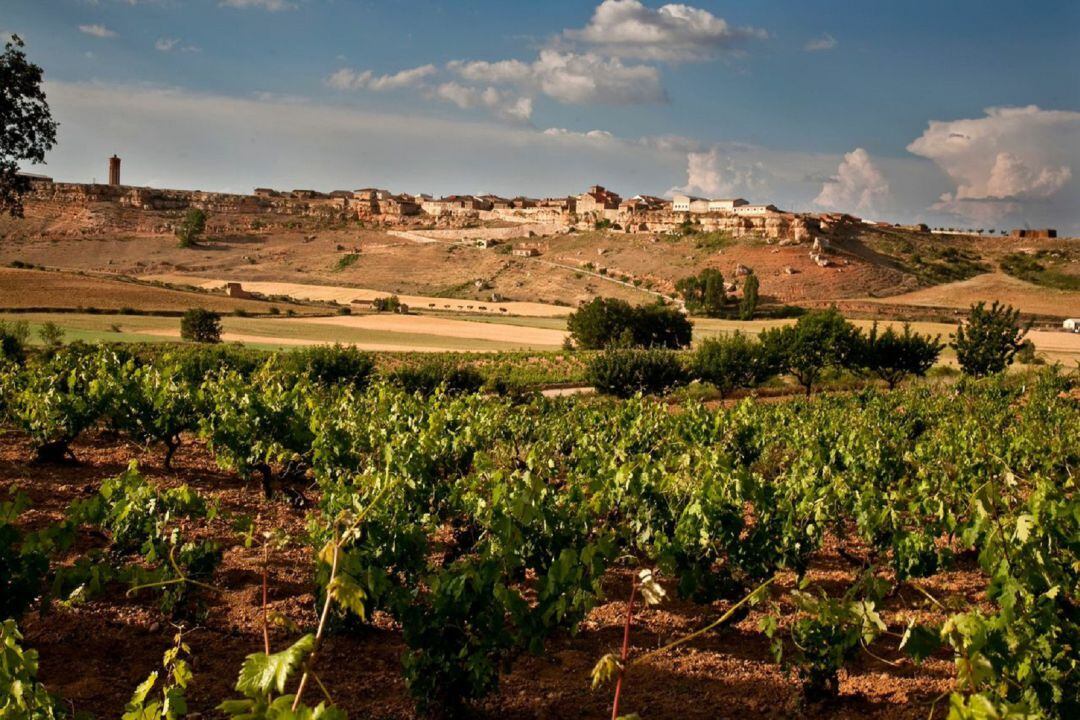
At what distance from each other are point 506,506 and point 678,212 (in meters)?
117

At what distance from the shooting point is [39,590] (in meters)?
6.57

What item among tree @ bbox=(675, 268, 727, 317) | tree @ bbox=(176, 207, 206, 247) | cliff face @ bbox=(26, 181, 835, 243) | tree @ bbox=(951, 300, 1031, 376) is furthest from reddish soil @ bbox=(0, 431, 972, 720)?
tree @ bbox=(176, 207, 206, 247)

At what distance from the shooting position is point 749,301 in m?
71.6

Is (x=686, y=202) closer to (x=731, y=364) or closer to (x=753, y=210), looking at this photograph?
(x=753, y=210)

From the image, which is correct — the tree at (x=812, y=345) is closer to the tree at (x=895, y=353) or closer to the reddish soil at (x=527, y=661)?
the tree at (x=895, y=353)

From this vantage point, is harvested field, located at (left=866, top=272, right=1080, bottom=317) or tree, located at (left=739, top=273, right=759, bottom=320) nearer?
tree, located at (left=739, top=273, right=759, bottom=320)

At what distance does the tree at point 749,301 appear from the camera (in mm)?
70588

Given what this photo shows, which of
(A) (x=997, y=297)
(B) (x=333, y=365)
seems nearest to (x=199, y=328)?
(B) (x=333, y=365)

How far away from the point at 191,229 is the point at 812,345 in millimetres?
97299

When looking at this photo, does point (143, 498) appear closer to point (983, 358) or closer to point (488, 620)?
point (488, 620)

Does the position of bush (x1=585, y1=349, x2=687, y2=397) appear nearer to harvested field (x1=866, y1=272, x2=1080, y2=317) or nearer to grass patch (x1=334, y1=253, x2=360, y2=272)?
harvested field (x1=866, y1=272, x2=1080, y2=317)

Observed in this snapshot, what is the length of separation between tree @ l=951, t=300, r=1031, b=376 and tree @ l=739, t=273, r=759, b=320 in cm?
3333

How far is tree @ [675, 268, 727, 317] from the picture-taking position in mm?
73812

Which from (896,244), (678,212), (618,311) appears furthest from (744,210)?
(618,311)
